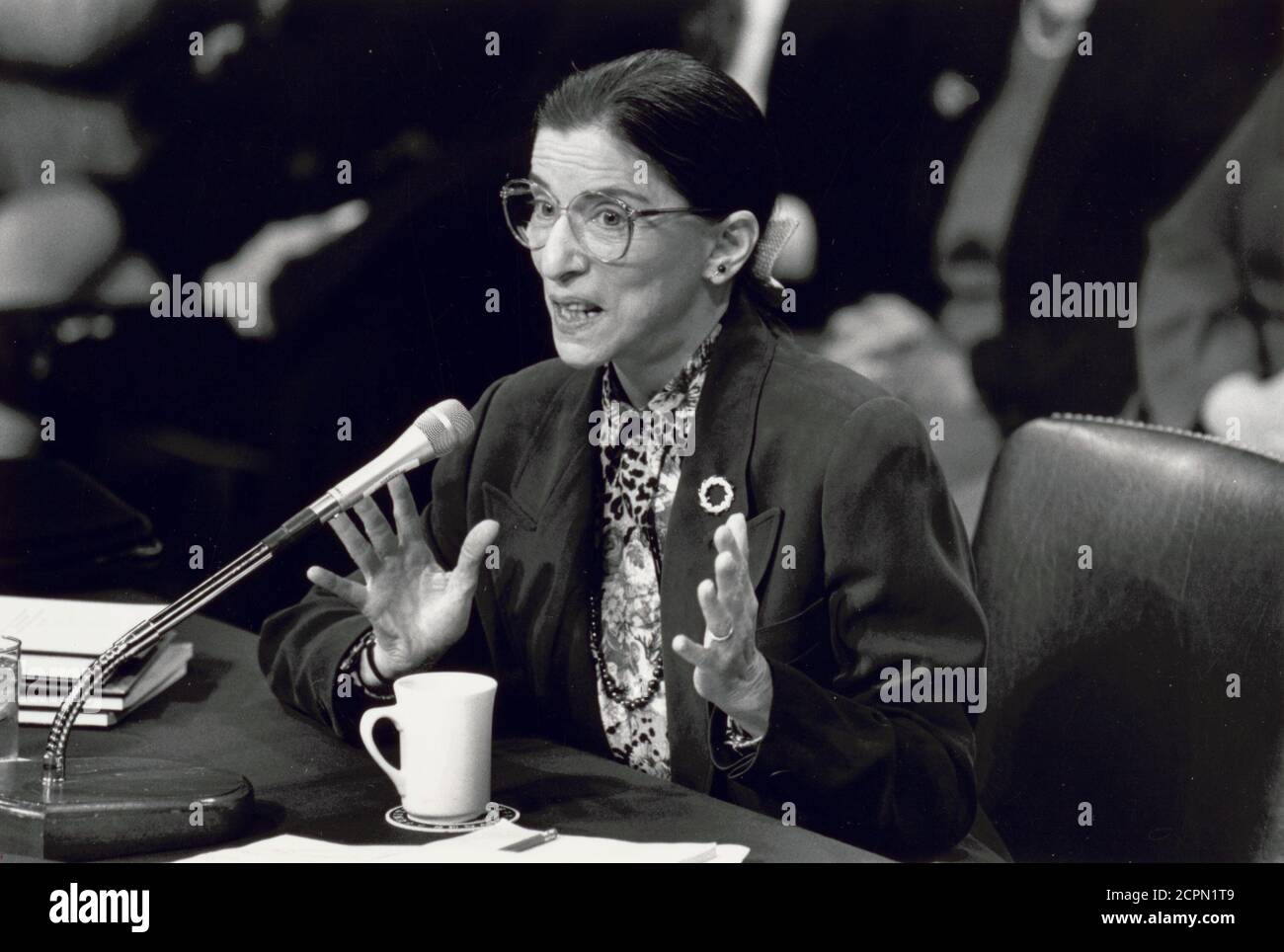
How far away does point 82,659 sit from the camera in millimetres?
1916

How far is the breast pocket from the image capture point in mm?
1888

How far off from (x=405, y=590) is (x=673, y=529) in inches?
13.7

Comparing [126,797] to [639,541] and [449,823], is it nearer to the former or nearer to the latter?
[449,823]

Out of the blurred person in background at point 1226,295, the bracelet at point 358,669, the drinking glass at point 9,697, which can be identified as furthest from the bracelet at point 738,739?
the drinking glass at point 9,697

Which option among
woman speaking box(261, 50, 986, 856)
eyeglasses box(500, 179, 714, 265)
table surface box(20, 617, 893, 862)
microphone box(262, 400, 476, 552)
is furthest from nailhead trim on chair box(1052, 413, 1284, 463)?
microphone box(262, 400, 476, 552)

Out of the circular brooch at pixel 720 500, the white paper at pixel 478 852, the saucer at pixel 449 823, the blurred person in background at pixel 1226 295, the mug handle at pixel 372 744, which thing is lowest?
the white paper at pixel 478 852

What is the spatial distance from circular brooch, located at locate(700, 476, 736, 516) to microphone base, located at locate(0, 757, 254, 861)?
0.67 metres

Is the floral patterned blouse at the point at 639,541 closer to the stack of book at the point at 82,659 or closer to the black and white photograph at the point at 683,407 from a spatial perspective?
the black and white photograph at the point at 683,407

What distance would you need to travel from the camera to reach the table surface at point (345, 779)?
Result: 160 centimetres

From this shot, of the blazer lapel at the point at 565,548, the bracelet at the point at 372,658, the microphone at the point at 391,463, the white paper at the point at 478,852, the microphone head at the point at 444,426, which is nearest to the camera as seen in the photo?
the white paper at the point at 478,852

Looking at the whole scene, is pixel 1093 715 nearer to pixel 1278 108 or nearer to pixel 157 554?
pixel 1278 108

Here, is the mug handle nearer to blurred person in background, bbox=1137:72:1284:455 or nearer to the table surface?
the table surface

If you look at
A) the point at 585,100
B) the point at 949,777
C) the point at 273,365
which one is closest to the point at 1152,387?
the point at 949,777

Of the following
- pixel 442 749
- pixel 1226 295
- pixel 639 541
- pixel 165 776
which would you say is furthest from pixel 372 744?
pixel 1226 295
